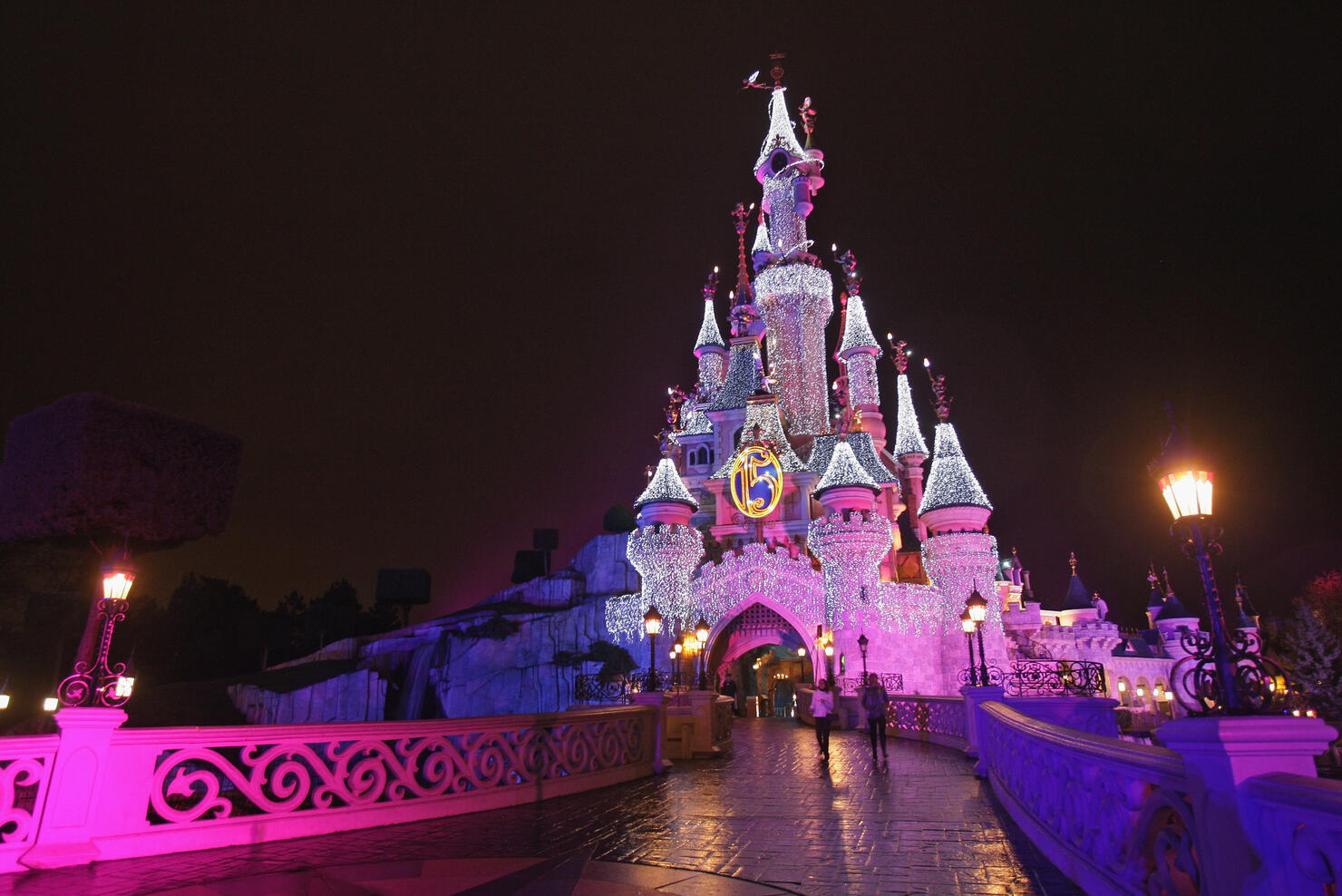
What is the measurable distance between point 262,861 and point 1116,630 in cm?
3870

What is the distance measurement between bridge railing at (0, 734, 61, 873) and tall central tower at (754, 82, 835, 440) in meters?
33.4

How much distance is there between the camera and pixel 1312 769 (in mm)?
2787

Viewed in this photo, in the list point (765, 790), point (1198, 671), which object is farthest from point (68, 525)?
point (1198, 671)

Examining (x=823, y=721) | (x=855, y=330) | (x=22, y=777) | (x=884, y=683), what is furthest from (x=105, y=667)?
(x=855, y=330)

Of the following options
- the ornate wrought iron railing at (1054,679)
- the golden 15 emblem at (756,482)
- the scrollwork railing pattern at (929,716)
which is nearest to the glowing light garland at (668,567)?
the golden 15 emblem at (756,482)

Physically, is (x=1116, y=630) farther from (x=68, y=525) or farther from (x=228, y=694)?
(x=228, y=694)

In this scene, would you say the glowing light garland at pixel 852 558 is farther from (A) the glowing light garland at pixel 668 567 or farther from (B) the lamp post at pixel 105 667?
(B) the lamp post at pixel 105 667

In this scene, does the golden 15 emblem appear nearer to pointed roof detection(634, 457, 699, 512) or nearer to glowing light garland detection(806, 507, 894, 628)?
pointed roof detection(634, 457, 699, 512)

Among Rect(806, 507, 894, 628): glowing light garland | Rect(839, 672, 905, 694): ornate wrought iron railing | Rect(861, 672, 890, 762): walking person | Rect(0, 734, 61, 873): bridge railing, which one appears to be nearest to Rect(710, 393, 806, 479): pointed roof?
Rect(806, 507, 894, 628): glowing light garland

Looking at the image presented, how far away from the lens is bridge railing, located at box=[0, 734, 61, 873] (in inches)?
206

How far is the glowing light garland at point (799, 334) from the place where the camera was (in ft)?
123

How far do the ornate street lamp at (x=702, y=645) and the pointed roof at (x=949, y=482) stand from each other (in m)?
10.00

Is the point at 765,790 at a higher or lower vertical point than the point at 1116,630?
lower

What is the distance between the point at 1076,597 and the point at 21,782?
5249cm
